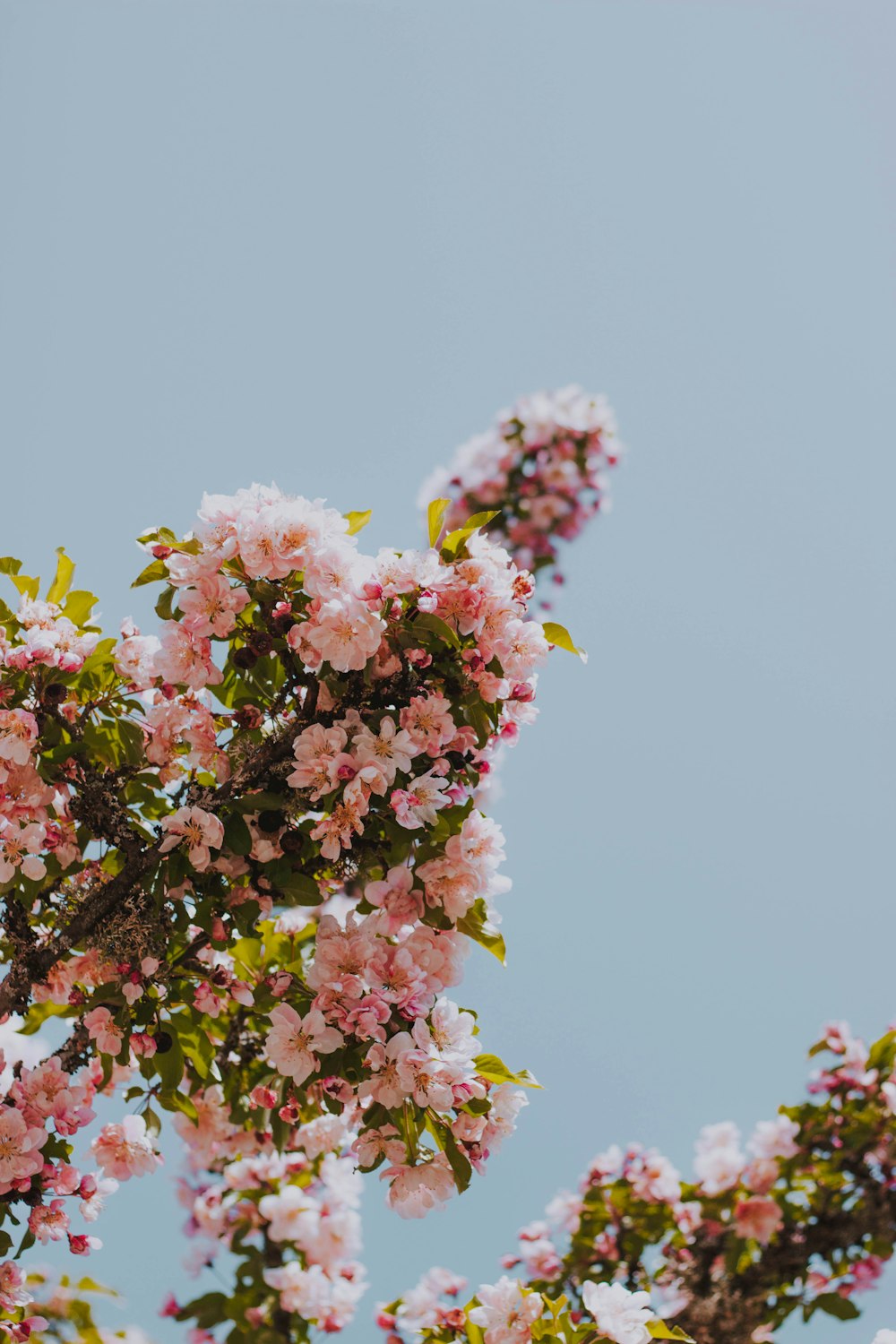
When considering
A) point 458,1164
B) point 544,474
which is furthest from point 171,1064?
point 544,474

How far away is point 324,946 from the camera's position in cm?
216

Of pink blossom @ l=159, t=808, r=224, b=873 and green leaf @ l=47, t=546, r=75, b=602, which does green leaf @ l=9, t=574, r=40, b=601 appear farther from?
pink blossom @ l=159, t=808, r=224, b=873

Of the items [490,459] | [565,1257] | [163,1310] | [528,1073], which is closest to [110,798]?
[528,1073]

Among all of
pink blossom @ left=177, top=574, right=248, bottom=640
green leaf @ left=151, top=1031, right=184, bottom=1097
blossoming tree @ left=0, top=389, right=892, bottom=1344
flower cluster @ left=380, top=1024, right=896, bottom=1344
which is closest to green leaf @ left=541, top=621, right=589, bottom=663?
blossoming tree @ left=0, top=389, right=892, bottom=1344

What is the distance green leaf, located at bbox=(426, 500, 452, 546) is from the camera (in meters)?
2.34

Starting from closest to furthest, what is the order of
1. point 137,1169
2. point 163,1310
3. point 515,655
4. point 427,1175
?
point 427,1175
point 515,655
point 137,1169
point 163,1310

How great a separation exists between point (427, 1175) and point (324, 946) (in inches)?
18.6

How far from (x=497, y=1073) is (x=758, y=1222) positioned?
2244mm

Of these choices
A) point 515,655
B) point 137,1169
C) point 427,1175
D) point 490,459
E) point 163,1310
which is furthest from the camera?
point 490,459

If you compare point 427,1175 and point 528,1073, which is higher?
point 528,1073

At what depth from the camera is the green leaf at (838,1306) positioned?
12.0ft

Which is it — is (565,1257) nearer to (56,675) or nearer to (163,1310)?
→ (163,1310)

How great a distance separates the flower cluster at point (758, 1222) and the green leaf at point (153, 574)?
2623mm

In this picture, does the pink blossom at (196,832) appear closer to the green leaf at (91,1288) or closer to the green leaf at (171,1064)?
the green leaf at (171,1064)
